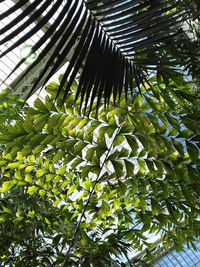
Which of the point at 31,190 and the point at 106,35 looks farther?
the point at 31,190

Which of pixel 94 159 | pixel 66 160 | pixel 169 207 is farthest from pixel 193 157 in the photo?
pixel 66 160

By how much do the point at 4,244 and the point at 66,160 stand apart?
101 centimetres

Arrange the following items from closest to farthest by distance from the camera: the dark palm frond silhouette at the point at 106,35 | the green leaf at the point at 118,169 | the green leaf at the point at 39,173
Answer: the dark palm frond silhouette at the point at 106,35, the green leaf at the point at 118,169, the green leaf at the point at 39,173

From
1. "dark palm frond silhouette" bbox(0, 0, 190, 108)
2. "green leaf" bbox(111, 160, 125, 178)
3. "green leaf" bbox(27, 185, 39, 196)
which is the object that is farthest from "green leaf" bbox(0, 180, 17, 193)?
"dark palm frond silhouette" bbox(0, 0, 190, 108)

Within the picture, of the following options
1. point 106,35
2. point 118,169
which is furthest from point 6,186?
point 106,35

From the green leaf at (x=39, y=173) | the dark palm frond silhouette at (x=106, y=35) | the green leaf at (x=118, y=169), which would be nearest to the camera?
the dark palm frond silhouette at (x=106, y=35)

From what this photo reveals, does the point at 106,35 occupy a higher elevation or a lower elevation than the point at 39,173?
lower

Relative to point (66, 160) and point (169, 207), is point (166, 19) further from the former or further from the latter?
point (169, 207)

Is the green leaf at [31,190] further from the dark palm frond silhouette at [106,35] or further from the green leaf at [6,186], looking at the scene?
the dark palm frond silhouette at [106,35]

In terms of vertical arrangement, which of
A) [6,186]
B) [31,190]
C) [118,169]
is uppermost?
[6,186]

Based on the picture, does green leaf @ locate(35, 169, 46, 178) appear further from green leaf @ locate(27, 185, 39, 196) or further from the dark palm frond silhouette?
the dark palm frond silhouette

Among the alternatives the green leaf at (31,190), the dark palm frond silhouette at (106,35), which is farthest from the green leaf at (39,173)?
the dark palm frond silhouette at (106,35)

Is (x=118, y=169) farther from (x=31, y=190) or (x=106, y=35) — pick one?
(x=106, y=35)

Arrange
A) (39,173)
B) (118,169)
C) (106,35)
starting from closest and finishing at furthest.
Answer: (106,35) < (118,169) < (39,173)
